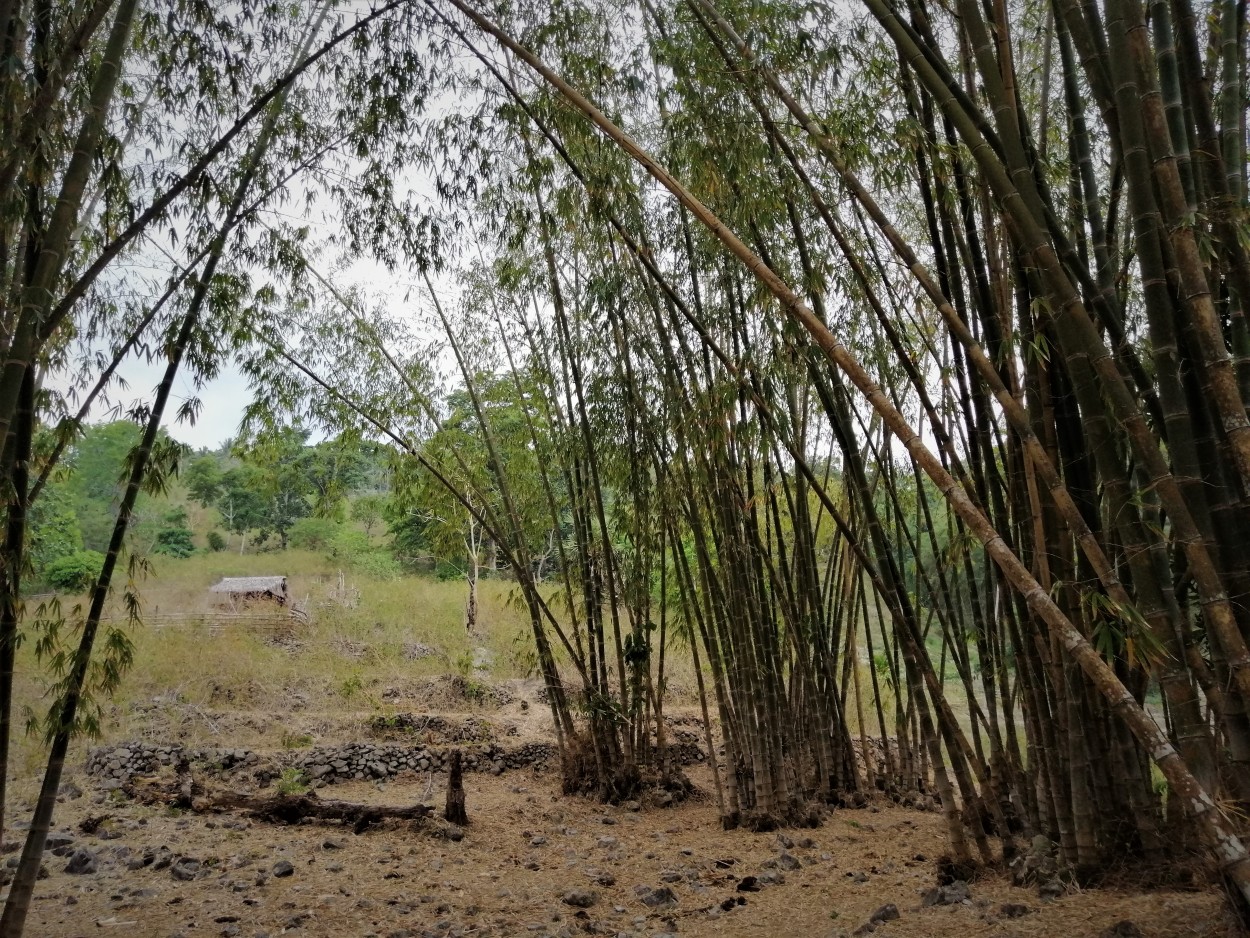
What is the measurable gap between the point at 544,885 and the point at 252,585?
9463mm

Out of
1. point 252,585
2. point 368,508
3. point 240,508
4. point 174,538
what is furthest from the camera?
point 240,508

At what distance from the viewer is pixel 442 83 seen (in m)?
3.85

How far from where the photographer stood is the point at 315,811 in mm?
4848

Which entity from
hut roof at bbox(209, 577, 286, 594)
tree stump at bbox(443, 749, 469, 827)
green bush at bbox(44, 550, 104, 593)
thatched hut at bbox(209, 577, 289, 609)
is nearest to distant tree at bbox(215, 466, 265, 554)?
green bush at bbox(44, 550, 104, 593)

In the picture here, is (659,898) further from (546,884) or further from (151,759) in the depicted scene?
(151,759)

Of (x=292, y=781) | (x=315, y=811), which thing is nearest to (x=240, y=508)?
(x=292, y=781)

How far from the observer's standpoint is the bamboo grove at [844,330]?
1751 millimetres

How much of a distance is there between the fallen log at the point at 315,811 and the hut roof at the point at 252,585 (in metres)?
7.14

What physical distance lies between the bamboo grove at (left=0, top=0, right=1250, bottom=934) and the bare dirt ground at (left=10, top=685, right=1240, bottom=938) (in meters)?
0.28

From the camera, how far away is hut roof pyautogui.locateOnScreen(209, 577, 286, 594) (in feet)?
38.1

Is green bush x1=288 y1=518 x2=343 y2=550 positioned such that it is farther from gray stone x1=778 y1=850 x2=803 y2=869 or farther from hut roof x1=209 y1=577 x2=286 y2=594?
gray stone x1=778 y1=850 x2=803 y2=869

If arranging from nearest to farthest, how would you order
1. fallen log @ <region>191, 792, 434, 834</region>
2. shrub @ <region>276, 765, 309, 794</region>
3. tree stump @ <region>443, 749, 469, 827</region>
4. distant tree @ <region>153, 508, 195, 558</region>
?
fallen log @ <region>191, 792, 434, 834</region>
tree stump @ <region>443, 749, 469, 827</region>
shrub @ <region>276, 765, 309, 794</region>
distant tree @ <region>153, 508, 195, 558</region>

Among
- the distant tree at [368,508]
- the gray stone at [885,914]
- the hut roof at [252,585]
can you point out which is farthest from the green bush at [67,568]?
the gray stone at [885,914]

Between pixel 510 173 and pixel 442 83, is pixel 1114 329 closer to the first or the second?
pixel 442 83
